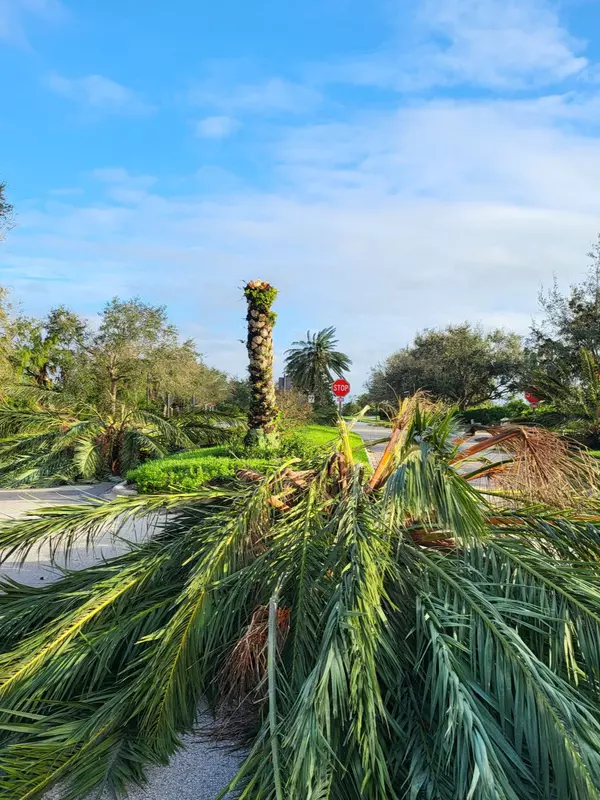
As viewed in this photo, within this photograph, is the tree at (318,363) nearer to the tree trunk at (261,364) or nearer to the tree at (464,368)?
the tree at (464,368)

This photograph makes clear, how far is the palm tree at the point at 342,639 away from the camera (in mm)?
2047

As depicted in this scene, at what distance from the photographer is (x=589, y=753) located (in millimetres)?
1883

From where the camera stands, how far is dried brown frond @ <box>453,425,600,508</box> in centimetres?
338

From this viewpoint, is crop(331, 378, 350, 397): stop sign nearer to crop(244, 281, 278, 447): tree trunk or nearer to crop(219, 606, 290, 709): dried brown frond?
crop(244, 281, 278, 447): tree trunk

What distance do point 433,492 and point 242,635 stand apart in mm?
1205

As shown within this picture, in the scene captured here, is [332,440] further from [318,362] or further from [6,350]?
[318,362]

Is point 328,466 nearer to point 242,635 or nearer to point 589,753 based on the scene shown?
point 242,635

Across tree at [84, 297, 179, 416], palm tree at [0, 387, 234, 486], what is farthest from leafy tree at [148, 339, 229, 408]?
palm tree at [0, 387, 234, 486]

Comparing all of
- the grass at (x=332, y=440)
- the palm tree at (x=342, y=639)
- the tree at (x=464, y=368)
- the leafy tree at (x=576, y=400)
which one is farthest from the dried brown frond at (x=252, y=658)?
the tree at (x=464, y=368)

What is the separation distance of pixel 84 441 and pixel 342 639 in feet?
37.5

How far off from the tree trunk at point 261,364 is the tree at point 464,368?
25622mm

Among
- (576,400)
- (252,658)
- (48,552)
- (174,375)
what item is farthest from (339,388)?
(252,658)

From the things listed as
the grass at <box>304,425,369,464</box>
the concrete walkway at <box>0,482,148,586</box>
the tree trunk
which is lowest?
the concrete walkway at <box>0,482,148,586</box>

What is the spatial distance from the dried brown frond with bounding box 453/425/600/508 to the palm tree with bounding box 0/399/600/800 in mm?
16
